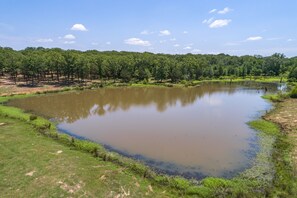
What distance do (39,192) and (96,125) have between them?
1650cm

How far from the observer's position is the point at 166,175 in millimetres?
18609

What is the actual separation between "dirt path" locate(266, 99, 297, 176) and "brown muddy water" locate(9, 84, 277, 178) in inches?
96.9

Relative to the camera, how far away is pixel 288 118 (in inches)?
1310

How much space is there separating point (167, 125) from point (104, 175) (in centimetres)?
1536

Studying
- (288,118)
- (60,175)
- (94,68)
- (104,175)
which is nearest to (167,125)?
(104,175)

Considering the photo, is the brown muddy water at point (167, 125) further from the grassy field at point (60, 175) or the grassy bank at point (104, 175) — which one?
the grassy field at point (60, 175)

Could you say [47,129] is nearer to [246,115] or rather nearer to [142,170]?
[142,170]

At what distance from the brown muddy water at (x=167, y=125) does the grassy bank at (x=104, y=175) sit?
1732 mm

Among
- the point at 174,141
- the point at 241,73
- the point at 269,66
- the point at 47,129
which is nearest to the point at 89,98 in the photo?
the point at 47,129

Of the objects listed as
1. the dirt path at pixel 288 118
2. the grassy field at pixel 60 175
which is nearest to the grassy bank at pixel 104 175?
the grassy field at pixel 60 175

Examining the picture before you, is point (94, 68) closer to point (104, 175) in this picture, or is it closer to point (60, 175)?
point (60, 175)

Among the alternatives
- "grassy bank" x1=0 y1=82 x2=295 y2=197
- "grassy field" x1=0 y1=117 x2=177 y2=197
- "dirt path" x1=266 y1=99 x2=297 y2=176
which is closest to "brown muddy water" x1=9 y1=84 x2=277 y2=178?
"grassy bank" x1=0 y1=82 x2=295 y2=197

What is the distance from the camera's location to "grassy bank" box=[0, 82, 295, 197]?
15875 millimetres

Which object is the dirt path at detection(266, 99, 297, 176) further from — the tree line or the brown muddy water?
the tree line
